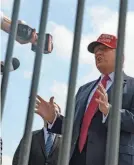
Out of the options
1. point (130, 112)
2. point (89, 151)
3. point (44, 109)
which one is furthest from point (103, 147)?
point (44, 109)

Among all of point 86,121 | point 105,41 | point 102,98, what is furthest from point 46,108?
point 105,41

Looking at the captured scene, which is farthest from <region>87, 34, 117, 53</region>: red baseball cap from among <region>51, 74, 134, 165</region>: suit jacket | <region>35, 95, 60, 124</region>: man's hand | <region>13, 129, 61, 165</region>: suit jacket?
<region>13, 129, 61, 165</region>: suit jacket

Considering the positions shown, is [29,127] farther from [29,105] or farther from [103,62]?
[103,62]

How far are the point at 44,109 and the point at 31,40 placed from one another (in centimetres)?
56

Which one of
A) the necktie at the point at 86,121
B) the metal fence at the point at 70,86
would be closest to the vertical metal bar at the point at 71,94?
the metal fence at the point at 70,86

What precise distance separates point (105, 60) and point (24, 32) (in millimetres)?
1011

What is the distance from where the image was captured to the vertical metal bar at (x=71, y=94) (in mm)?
914

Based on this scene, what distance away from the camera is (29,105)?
974 millimetres

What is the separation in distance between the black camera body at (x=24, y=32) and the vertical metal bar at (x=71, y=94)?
119 mm

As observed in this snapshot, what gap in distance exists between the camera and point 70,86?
0.95 m

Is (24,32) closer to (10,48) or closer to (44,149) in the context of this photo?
(10,48)

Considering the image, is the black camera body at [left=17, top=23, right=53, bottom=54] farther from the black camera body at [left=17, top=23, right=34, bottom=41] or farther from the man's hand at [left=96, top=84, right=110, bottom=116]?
the man's hand at [left=96, top=84, right=110, bottom=116]

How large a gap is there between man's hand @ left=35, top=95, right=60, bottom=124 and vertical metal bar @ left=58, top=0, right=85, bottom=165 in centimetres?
48

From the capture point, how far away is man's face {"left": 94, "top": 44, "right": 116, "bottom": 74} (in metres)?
1.96
